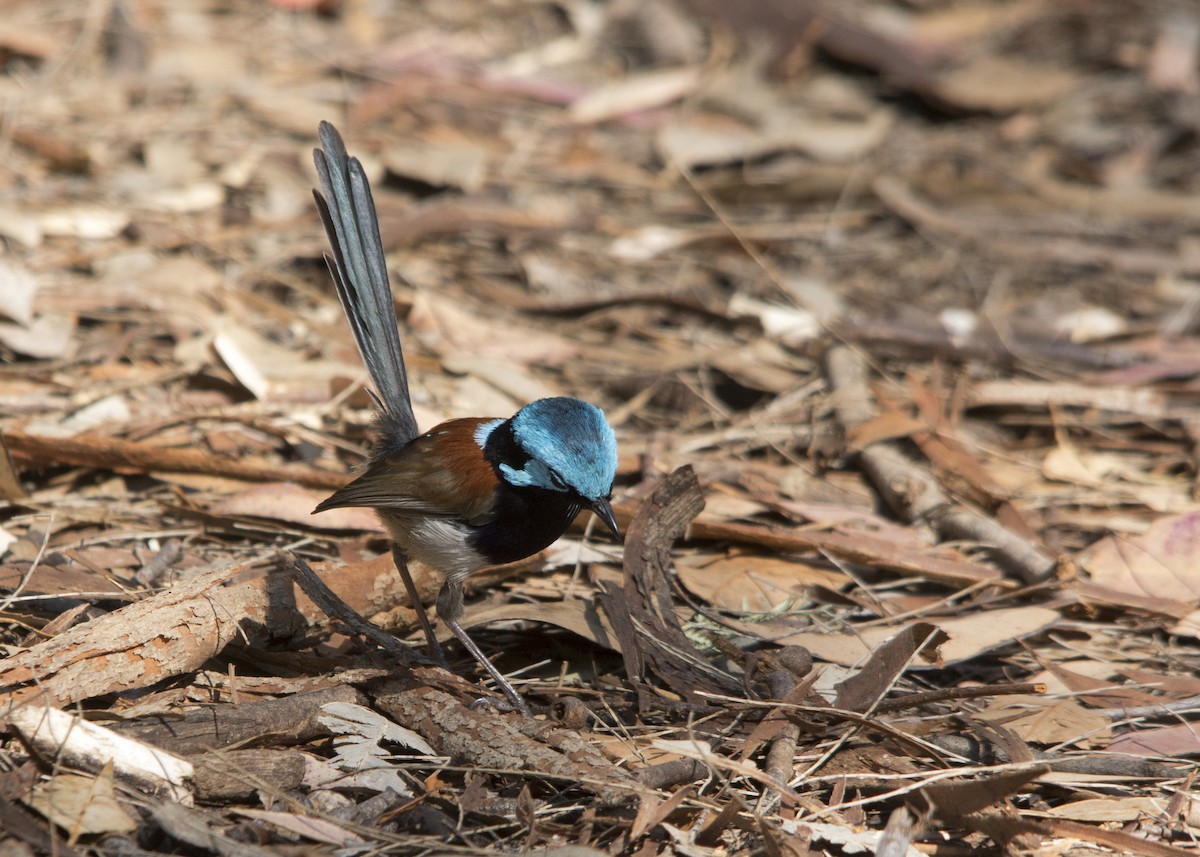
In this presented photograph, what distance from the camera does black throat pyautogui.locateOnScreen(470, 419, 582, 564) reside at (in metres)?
3.74

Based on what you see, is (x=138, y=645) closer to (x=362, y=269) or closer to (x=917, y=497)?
(x=362, y=269)

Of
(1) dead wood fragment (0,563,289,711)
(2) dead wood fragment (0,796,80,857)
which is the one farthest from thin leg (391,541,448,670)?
(2) dead wood fragment (0,796,80,857)

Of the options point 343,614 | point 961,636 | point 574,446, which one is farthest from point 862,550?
point 343,614

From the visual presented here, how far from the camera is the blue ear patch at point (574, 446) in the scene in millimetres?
3602

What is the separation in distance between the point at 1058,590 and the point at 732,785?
1.64 m

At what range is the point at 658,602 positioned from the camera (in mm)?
3891

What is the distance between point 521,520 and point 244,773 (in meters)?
1.19

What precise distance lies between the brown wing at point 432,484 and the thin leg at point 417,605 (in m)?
0.21

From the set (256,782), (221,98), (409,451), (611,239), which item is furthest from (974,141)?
(256,782)

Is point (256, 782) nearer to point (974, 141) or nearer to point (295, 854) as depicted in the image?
point (295, 854)

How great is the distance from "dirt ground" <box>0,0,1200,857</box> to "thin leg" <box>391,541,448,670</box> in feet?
0.23

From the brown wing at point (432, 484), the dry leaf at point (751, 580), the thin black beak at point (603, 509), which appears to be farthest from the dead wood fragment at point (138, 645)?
the dry leaf at point (751, 580)

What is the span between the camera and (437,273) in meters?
6.29

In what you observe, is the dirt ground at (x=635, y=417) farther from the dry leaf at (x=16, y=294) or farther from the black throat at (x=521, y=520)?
the black throat at (x=521, y=520)
